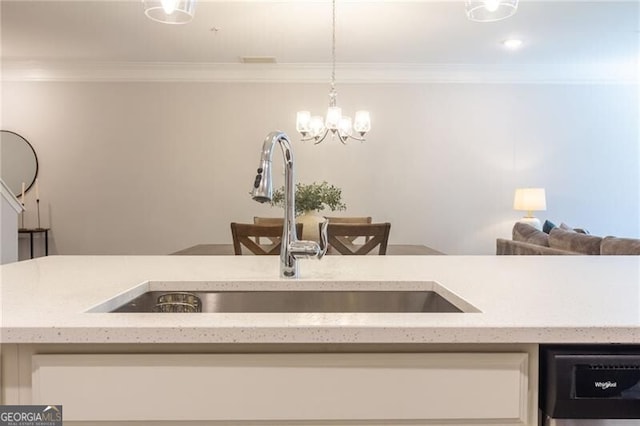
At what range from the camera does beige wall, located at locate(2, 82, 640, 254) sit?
5367 mm

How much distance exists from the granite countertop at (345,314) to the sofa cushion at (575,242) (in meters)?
1.90

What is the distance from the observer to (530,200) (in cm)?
487

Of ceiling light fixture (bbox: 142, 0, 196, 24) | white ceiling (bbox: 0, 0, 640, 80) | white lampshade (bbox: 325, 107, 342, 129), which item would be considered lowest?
white lampshade (bbox: 325, 107, 342, 129)

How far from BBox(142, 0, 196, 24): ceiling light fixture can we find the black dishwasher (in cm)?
179

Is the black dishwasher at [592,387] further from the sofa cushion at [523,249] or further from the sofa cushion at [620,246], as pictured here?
the sofa cushion at [523,249]

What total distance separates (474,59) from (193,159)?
3.27 metres

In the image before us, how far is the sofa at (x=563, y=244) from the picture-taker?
9.54 ft

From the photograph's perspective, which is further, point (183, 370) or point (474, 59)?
point (474, 59)

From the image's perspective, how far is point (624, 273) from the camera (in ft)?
4.18

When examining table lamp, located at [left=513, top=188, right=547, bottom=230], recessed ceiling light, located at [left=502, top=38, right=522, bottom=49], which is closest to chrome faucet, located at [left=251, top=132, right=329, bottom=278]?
recessed ceiling light, located at [left=502, top=38, right=522, bottom=49]

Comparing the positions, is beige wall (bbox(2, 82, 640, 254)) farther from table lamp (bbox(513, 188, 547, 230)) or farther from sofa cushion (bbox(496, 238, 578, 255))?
sofa cushion (bbox(496, 238, 578, 255))

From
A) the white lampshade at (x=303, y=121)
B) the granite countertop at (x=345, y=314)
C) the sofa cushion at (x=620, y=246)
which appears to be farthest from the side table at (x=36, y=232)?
the sofa cushion at (x=620, y=246)

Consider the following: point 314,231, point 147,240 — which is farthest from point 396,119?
point 147,240

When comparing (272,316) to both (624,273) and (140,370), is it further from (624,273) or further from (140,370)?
(624,273)
